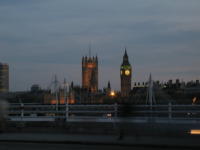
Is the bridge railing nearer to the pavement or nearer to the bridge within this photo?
the bridge

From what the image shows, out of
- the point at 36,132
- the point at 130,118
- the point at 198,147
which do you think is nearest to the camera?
the point at 198,147

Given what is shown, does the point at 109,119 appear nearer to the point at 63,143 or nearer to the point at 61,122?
the point at 61,122

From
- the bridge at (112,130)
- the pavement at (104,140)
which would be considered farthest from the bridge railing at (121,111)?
the pavement at (104,140)

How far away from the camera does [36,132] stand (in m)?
25.6

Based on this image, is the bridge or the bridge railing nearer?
the bridge

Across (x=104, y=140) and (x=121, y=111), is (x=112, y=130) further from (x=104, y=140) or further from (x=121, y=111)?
(x=104, y=140)

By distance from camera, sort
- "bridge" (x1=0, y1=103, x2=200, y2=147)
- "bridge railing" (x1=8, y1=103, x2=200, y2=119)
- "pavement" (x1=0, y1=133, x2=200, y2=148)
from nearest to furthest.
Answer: "pavement" (x1=0, y1=133, x2=200, y2=148) → "bridge" (x1=0, y1=103, x2=200, y2=147) → "bridge railing" (x1=8, y1=103, x2=200, y2=119)

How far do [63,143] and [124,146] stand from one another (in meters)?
2.69

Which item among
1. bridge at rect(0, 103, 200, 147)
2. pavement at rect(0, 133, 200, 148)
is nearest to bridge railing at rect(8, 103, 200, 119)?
bridge at rect(0, 103, 200, 147)

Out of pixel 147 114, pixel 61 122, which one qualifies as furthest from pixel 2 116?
pixel 147 114

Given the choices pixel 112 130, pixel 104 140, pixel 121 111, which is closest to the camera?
pixel 104 140

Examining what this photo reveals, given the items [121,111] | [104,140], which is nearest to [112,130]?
[121,111]

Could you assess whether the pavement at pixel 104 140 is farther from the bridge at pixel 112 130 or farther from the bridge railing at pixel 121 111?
the bridge railing at pixel 121 111

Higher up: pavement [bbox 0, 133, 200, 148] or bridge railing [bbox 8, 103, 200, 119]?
bridge railing [bbox 8, 103, 200, 119]
